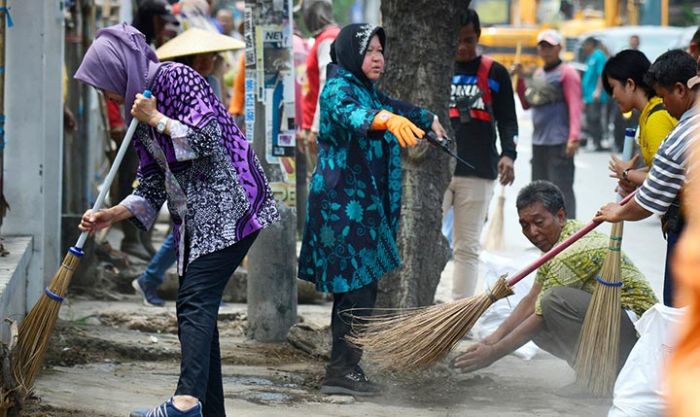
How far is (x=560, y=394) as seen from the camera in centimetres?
645

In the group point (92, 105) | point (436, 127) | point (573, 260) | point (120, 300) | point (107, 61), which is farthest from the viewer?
point (92, 105)

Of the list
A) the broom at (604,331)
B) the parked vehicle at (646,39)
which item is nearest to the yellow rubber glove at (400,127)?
Result: the broom at (604,331)

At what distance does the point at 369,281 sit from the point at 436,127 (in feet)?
2.53

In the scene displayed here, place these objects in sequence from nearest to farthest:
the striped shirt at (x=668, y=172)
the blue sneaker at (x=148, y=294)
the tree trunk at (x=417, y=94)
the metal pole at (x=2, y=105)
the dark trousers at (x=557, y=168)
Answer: the striped shirt at (x=668, y=172) < the metal pole at (x=2, y=105) < the tree trunk at (x=417, y=94) < the blue sneaker at (x=148, y=294) < the dark trousers at (x=557, y=168)

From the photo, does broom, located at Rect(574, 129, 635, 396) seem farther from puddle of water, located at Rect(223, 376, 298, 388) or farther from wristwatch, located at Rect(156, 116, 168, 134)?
wristwatch, located at Rect(156, 116, 168, 134)

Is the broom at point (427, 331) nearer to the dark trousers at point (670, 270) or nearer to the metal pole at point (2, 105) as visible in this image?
the dark trousers at point (670, 270)

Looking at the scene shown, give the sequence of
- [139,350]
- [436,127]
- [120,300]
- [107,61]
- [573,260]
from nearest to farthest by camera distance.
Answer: [107,61] → [436,127] → [573,260] → [139,350] → [120,300]

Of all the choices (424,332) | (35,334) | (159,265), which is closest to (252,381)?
(424,332)

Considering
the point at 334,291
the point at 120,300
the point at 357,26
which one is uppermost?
the point at 357,26

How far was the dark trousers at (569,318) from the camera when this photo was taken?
6.23 meters

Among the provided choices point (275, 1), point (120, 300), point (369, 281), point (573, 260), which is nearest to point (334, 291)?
point (369, 281)

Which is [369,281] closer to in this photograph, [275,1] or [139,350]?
[139,350]

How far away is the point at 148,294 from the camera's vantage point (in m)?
8.60

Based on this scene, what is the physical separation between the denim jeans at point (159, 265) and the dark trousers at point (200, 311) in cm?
322
